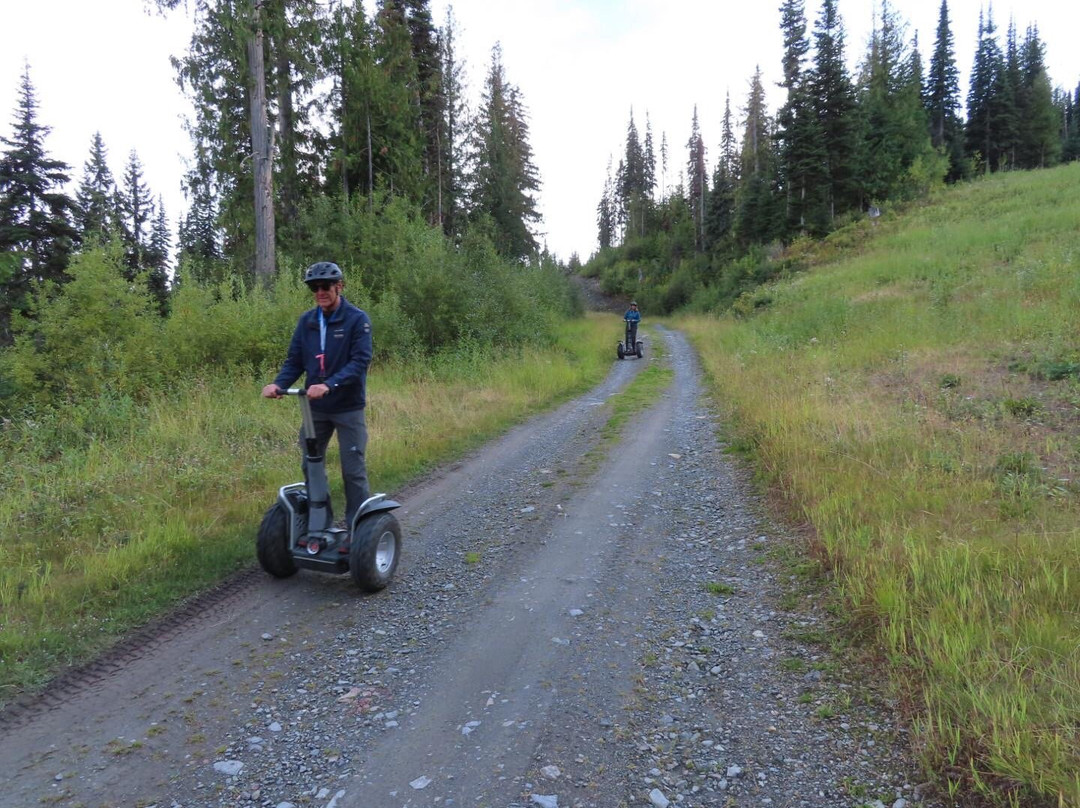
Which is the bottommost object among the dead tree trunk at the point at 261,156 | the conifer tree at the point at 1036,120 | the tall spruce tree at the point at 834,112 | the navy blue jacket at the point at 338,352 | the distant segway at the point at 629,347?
the navy blue jacket at the point at 338,352

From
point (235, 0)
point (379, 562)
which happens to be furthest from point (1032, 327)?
point (235, 0)

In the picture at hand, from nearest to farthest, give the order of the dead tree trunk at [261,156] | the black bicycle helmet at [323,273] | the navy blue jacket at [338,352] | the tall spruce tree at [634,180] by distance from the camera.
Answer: the black bicycle helmet at [323,273] < the navy blue jacket at [338,352] < the dead tree trunk at [261,156] < the tall spruce tree at [634,180]

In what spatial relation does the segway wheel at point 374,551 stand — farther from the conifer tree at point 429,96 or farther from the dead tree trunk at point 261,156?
the conifer tree at point 429,96

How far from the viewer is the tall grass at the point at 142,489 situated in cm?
425

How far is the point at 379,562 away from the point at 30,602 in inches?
93.6

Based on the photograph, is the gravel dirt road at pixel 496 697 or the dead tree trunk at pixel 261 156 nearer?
the gravel dirt road at pixel 496 697

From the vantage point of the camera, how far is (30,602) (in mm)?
4277

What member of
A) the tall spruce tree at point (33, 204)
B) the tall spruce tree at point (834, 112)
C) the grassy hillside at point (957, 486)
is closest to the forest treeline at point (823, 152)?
the tall spruce tree at point (834, 112)

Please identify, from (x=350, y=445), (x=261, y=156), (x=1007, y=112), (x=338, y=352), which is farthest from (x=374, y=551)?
(x=1007, y=112)

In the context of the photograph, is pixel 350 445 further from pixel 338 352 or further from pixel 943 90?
pixel 943 90

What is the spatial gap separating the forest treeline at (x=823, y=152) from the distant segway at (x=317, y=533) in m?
33.7

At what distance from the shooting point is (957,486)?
5246 millimetres

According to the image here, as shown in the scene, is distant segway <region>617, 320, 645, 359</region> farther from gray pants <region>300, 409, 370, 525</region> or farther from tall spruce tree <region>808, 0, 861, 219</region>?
tall spruce tree <region>808, 0, 861, 219</region>

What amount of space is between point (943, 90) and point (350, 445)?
6595 centimetres
